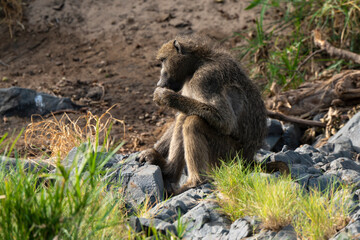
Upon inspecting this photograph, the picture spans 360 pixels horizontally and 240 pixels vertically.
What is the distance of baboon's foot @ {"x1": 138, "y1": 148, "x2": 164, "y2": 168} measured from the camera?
4.60 meters

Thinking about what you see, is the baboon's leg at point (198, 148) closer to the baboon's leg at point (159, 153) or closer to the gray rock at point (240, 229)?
the baboon's leg at point (159, 153)

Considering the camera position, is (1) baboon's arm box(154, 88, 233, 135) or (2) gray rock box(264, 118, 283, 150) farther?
(2) gray rock box(264, 118, 283, 150)

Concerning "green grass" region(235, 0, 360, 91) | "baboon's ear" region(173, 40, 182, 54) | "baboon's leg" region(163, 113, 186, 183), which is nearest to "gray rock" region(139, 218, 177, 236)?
"baboon's leg" region(163, 113, 186, 183)

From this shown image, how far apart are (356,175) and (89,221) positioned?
2416 millimetres

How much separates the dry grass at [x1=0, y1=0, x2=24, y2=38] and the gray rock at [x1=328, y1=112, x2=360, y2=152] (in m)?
5.96

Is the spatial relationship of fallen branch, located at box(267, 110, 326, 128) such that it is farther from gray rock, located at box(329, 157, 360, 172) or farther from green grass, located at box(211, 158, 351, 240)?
green grass, located at box(211, 158, 351, 240)

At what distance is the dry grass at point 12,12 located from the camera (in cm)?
941

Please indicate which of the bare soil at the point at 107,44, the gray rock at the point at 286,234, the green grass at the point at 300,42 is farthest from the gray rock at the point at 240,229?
the green grass at the point at 300,42

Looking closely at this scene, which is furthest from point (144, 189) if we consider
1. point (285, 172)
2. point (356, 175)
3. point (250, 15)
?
point (250, 15)

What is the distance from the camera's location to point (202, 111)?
14.3 ft

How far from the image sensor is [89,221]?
278 cm

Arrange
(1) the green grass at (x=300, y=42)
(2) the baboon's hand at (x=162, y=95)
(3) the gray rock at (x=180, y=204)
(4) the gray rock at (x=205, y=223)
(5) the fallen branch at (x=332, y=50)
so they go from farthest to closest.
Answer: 1. (1) the green grass at (x=300, y=42)
2. (5) the fallen branch at (x=332, y=50)
3. (2) the baboon's hand at (x=162, y=95)
4. (3) the gray rock at (x=180, y=204)
5. (4) the gray rock at (x=205, y=223)

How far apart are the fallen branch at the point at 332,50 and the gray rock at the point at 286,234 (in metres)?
4.57

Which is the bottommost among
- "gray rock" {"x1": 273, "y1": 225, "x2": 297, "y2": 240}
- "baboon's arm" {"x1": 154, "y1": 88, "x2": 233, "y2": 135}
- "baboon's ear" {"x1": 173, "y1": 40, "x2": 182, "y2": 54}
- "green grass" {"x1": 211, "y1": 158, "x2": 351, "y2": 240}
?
"gray rock" {"x1": 273, "y1": 225, "x2": 297, "y2": 240}
